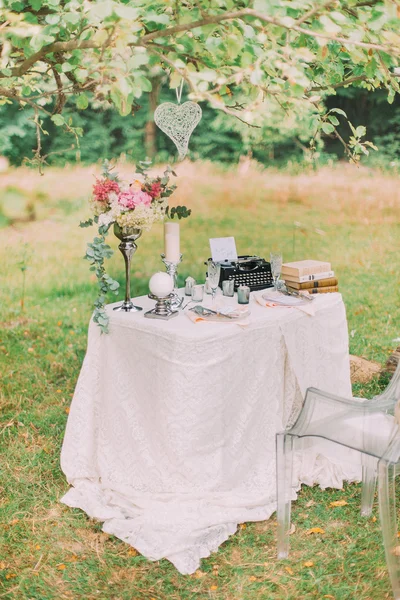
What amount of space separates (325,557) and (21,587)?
1.12 metres

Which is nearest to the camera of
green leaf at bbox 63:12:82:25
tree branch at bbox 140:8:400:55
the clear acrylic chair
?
tree branch at bbox 140:8:400:55

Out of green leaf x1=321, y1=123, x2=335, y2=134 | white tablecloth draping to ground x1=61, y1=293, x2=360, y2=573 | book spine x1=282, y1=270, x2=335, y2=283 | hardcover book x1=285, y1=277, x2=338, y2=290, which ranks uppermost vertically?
green leaf x1=321, y1=123, x2=335, y2=134

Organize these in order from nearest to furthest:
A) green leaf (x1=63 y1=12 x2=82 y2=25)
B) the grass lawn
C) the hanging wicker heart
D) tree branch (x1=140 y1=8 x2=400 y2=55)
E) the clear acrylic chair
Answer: tree branch (x1=140 y1=8 x2=400 y2=55) → green leaf (x1=63 y1=12 x2=82 y2=25) → the clear acrylic chair → the grass lawn → the hanging wicker heart

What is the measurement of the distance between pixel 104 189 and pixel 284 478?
1.33 meters

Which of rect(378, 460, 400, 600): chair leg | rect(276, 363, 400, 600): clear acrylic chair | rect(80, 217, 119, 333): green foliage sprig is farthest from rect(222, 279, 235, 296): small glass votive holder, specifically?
rect(378, 460, 400, 600): chair leg

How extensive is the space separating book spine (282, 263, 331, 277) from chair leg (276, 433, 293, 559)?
0.96 metres

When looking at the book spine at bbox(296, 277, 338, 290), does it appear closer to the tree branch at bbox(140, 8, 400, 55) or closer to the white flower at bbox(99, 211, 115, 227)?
the white flower at bbox(99, 211, 115, 227)

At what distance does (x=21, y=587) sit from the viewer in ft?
7.96

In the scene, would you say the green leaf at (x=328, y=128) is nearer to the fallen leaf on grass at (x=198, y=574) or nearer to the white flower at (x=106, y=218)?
the white flower at (x=106, y=218)

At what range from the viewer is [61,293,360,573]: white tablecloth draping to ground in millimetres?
2682

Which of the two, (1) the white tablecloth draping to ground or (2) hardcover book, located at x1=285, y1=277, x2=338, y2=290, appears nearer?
(1) the white tablecloth draping to ground

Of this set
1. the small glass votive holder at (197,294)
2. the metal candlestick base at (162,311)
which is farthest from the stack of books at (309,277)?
the metal candlestick base at (162,311)

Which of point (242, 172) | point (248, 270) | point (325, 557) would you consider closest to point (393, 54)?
point (248, 270)

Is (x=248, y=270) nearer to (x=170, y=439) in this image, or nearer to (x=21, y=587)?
(x=170, y=439)
